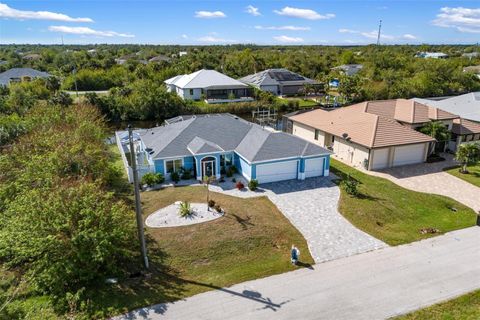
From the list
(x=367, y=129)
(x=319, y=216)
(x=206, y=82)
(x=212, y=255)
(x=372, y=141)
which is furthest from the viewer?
(x=206, y=82)

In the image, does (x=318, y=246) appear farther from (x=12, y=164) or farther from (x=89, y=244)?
(x=12, y=164)

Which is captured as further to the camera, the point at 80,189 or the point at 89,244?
the point at 80,189

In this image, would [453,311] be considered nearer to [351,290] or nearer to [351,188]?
[351,290]

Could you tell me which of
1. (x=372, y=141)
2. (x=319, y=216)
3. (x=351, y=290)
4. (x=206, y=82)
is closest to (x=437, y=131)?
(x=372, y=141)

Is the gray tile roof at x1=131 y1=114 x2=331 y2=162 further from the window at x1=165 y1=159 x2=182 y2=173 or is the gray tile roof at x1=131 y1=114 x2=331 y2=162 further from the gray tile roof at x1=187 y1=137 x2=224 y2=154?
the window at x1=165 y1=159 x2=182 y2=173

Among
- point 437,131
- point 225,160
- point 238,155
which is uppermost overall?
point 437,131

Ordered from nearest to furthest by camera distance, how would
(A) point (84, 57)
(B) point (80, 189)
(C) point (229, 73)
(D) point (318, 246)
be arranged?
1. (B) point (80, 189)
2. (D) point (318, 246)
3. (C) point (229, 73)
4. (A) point (84, 57)

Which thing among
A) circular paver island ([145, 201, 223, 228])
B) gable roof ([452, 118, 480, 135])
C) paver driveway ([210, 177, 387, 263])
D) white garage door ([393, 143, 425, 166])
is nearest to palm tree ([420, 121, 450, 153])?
gable roof ([452, 118, 480, 135])

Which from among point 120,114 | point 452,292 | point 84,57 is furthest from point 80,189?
point 84,57

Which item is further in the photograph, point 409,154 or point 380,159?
point 409,154
